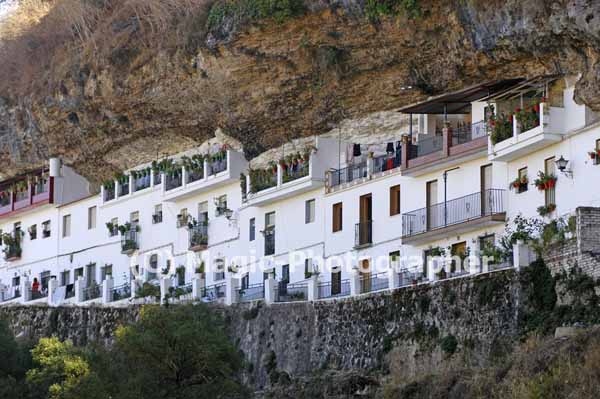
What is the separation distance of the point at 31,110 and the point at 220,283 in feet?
47.3

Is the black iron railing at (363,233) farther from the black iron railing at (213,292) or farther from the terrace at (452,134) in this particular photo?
the black iron railing at (213,292)

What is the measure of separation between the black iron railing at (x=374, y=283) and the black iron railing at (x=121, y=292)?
515 inches

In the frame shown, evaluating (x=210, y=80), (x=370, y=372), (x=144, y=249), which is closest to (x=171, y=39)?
(x=210, y=80)

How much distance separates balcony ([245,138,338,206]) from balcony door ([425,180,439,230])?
5.38 meters

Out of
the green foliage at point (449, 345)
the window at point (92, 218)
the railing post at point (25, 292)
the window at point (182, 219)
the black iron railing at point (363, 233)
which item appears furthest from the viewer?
the window at point (92, 218)

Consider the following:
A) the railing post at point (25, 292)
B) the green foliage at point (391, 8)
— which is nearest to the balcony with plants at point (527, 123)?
the green foliage at point (391, 8)

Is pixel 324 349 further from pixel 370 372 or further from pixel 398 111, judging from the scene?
pixel 398 111

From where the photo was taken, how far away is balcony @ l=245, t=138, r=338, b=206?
2318 inches

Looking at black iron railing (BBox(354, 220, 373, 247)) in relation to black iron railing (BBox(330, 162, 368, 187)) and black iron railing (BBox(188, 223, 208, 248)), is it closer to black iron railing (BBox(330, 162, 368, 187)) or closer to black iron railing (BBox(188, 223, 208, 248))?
black iron railing (BBox(330, 162, 368, 187))

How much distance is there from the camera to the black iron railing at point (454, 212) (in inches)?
2025

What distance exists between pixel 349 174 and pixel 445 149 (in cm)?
547

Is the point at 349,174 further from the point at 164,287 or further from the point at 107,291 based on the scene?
the point at 107,291

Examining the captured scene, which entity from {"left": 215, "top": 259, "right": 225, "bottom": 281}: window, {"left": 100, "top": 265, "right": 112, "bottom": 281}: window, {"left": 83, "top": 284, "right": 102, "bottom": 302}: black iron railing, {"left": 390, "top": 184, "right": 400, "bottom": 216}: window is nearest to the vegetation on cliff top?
{"left": 390, "top": 184, "right": 400, "bottom": 216}: window

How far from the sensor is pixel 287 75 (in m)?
60.1
